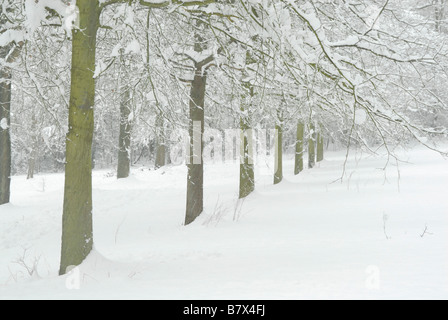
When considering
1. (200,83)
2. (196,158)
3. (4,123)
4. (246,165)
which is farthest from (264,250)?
(4,123)

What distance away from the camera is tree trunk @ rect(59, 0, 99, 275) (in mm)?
4203

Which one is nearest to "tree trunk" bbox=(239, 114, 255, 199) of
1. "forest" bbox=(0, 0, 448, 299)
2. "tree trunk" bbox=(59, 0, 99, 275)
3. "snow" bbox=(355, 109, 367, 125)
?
"forest" bbox=(0, 0, 448, 299)

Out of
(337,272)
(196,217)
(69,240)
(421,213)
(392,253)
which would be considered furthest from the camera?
(196,217)

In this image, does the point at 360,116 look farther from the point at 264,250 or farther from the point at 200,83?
the point at 200,83

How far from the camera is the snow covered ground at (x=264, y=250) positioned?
3.22m

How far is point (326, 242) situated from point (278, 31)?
2697 mm

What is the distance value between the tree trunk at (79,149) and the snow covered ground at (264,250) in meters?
0.27

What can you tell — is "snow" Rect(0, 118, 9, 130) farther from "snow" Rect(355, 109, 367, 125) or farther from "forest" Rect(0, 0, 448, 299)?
"snow" Rect(355, 109, 367, 125)

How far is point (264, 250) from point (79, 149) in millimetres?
2573

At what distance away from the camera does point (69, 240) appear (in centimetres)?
423

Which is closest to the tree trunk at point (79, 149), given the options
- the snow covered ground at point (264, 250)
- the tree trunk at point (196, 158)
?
the snow covered ground at point (264, 250)

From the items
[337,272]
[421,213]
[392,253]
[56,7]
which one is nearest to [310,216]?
[421,213]

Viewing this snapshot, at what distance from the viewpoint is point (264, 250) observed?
15.6ft
